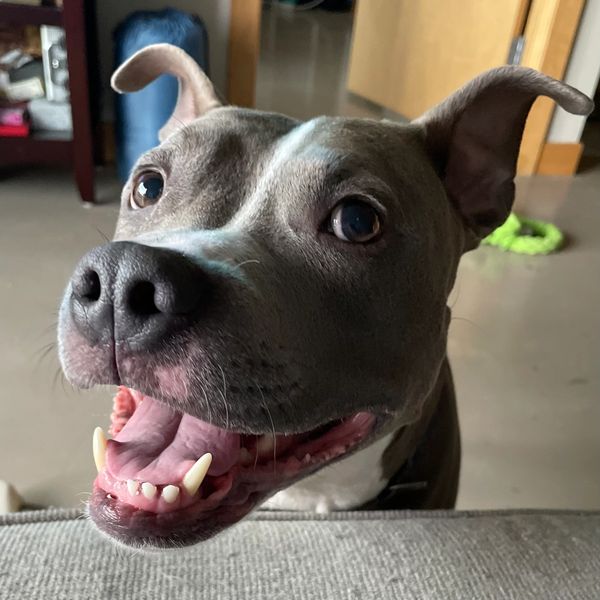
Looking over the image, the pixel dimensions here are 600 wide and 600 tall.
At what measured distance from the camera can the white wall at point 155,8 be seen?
14.0ft

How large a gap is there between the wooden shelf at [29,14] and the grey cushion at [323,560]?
2.98m

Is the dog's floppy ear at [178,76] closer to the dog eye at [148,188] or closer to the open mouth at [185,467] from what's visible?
the dog eye at [148,188]

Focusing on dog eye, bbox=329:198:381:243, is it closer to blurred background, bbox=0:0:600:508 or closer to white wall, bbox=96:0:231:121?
blurred background, bbox=0:0:600:508

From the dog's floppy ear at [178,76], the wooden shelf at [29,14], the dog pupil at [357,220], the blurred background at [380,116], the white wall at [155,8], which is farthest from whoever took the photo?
the white wall at [155,8]

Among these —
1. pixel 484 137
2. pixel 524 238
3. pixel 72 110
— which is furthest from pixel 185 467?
pixel 524 238

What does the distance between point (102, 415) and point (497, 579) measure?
5.90ft

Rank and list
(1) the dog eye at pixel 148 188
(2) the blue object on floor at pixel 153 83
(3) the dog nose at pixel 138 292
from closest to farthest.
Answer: (3) the dog nose at pixel 138 292, (1) the dog eye at pixel 148 188, (2) the blue object on floor at pixel 153 83

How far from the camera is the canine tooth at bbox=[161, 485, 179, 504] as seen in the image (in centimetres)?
106

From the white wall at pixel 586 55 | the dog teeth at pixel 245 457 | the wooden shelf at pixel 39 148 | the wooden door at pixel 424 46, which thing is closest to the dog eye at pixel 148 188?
the dog teeth at pixel 245 457

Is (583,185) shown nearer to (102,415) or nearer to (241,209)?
(102,415)

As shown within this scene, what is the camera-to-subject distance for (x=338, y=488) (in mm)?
1614

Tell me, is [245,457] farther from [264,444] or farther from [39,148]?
[39,148]

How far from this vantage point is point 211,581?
1021mm

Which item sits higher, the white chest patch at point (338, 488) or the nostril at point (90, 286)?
the nostril at point (90, 286)
